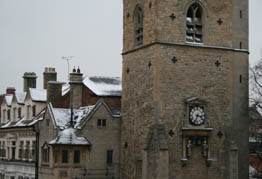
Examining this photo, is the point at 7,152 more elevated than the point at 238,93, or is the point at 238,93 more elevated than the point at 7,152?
the point at 238,93

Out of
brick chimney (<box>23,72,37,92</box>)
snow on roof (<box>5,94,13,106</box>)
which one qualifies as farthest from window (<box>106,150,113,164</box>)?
snow on roof (<box>5,94,13,106</box>)

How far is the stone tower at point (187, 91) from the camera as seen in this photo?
46438 mm

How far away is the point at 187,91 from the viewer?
155ft

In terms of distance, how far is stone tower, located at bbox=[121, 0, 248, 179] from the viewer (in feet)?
152

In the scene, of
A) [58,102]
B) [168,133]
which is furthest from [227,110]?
[58,102]

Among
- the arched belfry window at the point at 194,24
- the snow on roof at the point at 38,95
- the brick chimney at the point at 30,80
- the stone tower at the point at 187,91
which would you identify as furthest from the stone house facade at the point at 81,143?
the brick chimney at the point at 30,80

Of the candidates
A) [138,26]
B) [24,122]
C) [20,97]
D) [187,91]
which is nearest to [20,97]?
[20,97]

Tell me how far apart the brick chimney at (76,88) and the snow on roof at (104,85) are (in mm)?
2162

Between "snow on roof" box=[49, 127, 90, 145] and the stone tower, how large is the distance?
3.25 metres

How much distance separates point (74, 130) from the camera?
1965 inches

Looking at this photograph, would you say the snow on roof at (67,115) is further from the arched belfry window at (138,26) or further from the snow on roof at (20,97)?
the snow on roof at (20,97)

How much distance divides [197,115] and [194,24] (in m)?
6.53

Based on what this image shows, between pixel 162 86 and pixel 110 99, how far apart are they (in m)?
9.72

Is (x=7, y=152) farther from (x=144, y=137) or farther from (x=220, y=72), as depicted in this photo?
(x=220, y=72)
